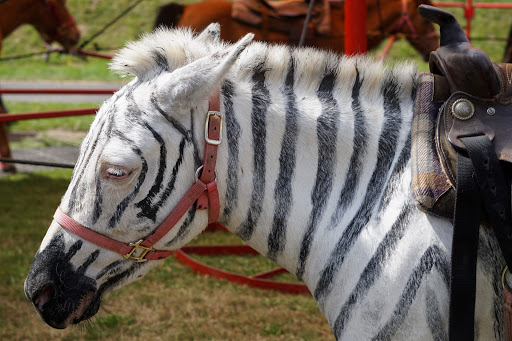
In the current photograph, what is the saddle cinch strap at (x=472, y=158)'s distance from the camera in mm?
1321

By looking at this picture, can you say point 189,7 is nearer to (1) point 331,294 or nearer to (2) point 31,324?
(2) point 31,324

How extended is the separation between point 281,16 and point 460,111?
15.1 feet

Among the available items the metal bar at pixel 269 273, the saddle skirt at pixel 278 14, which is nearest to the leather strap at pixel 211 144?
the metal bar at pixel 269 273

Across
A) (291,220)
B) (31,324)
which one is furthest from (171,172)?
(31,324)

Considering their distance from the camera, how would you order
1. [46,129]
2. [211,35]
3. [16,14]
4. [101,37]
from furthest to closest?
[101,37] < [46,129] < [16,14] < [211,35]

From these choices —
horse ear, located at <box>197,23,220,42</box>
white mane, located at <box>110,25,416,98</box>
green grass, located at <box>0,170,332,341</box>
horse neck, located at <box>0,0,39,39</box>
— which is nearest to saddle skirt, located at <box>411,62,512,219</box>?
white mane, located at <box>110,25,416,98</box>

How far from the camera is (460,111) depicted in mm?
1417

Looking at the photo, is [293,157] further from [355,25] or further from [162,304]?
[162,304]

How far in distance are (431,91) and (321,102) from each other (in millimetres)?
312

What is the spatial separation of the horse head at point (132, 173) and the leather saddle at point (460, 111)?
0.57 metres

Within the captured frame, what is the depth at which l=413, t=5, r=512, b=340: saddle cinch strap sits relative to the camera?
1.32 meters

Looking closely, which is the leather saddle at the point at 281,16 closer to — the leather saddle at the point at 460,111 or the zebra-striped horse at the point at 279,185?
the zebra-striped horse at the point at 279,185

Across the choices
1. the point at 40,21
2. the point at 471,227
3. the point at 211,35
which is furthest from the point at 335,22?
the point at 471,227

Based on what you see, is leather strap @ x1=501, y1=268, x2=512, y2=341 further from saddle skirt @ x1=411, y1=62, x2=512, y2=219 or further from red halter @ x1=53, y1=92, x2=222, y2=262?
red halter @ x1=53, y1=92, x2=222, y2=262
